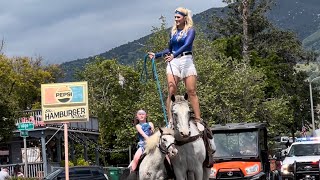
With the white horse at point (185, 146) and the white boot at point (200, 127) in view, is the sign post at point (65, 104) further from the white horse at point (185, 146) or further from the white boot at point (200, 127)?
the white horse at point (185, 146)

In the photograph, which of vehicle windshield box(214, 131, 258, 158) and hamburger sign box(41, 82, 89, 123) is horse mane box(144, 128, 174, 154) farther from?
vehicle windshield box(214, 131, 258, 158)

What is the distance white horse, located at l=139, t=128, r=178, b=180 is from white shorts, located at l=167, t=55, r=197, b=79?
1.07 metres

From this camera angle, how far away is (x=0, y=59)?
58562mm

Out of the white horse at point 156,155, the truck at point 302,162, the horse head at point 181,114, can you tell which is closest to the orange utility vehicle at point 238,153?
the truck at point 302,162

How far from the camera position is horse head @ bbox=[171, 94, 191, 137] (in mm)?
10289

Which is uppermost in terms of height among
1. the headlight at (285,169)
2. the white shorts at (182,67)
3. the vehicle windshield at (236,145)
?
the white shorts at (182,67)

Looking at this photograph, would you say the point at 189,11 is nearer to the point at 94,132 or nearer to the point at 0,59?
the point at 94,132

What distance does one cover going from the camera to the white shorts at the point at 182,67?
37.1 ft

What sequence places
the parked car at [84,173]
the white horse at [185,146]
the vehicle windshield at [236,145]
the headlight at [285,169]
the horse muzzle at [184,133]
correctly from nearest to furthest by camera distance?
the horse muzzle at [184,133]
the white horse at [185,146]
the vehicle windshield at [236,145]
the headlight at [285,169]
the parked car at [84,173]

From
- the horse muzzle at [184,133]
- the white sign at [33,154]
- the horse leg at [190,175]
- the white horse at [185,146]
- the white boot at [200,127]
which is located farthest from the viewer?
the white sign at [33,154]

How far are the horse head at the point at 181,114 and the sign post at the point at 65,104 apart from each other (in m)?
5.25

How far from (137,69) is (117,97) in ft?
9.86

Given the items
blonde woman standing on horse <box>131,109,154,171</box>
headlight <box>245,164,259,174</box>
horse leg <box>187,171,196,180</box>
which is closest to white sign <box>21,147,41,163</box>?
headlight <box>245,164,259,174</box>

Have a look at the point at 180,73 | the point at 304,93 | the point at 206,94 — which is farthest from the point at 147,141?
the point at 304,93
